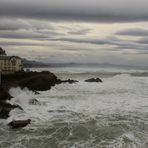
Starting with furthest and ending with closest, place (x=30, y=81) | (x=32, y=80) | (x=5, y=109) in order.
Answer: (x=32, y=80) < (x=30, y=81) < (x=5, y=109)

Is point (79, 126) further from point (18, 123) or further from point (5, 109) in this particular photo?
point (5, 109)

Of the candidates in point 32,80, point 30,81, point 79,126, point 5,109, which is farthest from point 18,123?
point 32,80

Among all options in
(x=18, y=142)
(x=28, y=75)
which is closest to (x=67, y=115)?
(x=18, y=142)

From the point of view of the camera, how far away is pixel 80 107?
22.8 meters

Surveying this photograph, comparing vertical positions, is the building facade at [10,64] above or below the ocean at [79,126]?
above

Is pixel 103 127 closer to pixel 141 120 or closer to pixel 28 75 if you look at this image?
pixel 141 120

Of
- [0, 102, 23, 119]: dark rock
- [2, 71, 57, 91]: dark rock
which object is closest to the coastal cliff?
[2, 71, 57, 91]: dark rock

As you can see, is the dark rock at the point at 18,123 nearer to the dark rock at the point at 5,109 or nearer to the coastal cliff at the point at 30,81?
the dark rock at the point at 5,109

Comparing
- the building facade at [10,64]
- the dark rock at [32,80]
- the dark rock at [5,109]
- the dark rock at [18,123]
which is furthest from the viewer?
the building facade at [10,64]

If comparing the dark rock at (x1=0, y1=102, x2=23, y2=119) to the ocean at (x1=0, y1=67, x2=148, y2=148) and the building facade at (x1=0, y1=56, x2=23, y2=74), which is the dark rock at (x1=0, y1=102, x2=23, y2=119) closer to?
the ocean at (x1=0, y1=67, x2=148, y2=148)

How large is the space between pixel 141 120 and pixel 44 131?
5459mm

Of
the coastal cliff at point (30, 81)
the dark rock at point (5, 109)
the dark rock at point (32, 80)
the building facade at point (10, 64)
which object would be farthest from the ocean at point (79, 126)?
the building facade at point (10, 64)

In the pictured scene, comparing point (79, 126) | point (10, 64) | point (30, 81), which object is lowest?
point (79, 126)

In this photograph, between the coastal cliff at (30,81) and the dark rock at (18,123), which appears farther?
the coastal cliff at (30,81)
